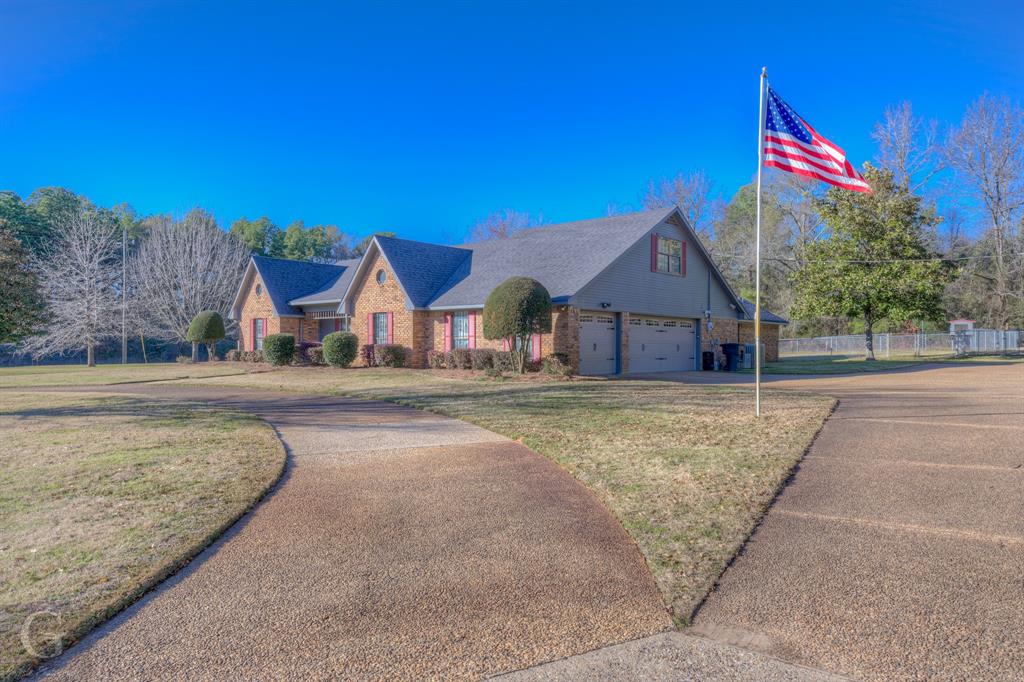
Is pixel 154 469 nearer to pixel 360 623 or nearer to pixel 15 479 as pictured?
pixel 15 479

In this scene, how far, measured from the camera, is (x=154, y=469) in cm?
653

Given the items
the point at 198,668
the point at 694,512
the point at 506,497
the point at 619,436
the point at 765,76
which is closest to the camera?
the point at 198,668

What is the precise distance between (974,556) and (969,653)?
1496 mm

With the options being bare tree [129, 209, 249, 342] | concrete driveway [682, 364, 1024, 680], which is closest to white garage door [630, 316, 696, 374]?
concrete driveway [682, 364, 1024, 680]

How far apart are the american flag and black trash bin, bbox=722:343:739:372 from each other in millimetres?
14538

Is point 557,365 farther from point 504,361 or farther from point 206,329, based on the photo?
point 206,329

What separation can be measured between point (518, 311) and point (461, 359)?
381 centimetres

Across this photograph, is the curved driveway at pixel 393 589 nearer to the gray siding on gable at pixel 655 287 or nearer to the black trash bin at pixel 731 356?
the gray siding on gable at pixel 655 287

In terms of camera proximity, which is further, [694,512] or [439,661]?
[694,512]

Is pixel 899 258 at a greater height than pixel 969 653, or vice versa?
pixel 899 258

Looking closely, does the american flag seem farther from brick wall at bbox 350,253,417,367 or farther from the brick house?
brick wall at bbox 350,253,417,367

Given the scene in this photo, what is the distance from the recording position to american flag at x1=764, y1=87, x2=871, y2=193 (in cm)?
1001

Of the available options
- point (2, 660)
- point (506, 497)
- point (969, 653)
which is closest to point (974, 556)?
point (969, 653)

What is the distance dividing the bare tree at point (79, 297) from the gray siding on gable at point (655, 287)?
90.2 ft
